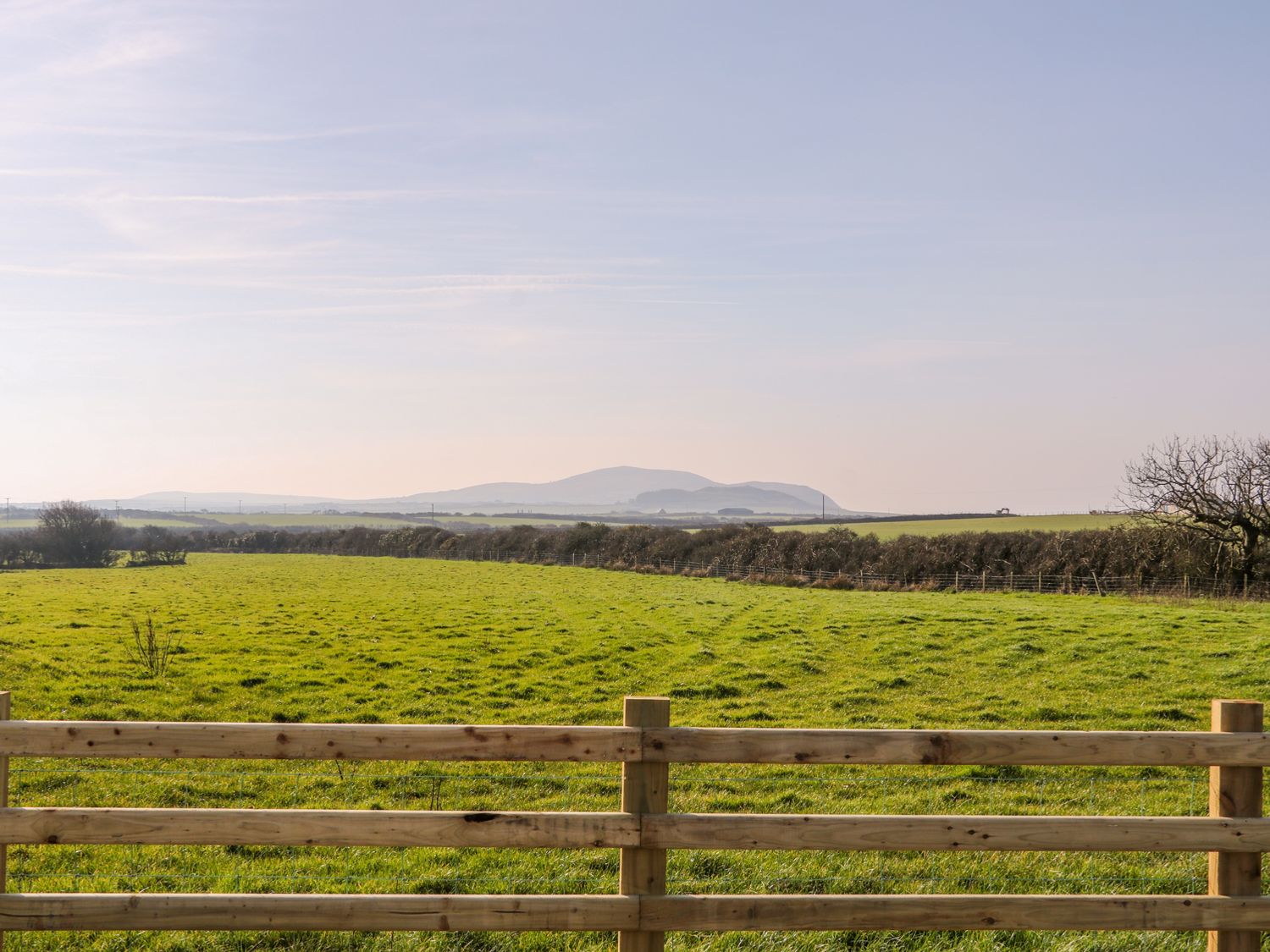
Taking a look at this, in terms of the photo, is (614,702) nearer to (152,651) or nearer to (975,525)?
(152,651)

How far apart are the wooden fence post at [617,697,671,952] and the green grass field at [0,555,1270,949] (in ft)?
4.83

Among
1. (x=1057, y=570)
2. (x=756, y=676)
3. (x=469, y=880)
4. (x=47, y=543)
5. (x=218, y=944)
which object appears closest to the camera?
(x=218, y=944)

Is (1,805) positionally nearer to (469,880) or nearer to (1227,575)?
(469,880)

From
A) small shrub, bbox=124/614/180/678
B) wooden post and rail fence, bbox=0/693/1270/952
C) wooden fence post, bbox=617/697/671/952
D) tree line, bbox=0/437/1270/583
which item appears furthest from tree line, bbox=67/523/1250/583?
wooden fence post, bbox=617/697/671/952

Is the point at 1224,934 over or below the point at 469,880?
over

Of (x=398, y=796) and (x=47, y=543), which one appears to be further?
(x=47, y=543)

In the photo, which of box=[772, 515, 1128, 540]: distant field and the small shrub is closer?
the small shrub

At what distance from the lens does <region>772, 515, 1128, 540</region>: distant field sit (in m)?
89.3

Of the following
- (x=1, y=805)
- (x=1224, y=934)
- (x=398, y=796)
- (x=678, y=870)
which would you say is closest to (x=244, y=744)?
(x=1, y=805)

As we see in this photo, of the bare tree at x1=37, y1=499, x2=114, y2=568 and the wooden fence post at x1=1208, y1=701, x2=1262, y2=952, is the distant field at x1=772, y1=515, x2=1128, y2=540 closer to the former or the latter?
the bare tree at x1=37, y1=499, x2=114, y2=568

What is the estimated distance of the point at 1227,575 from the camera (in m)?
45.8

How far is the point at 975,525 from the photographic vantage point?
103500 mm

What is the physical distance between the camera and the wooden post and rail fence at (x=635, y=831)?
585 centimetres

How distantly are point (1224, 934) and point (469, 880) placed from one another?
230 inches
